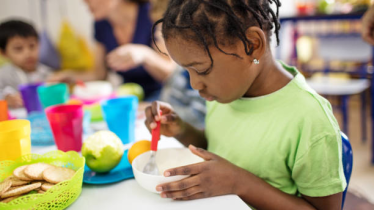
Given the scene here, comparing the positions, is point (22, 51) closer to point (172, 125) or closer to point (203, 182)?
point (172, 125)

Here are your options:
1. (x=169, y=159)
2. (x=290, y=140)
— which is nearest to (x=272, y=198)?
(x=290, y=140)

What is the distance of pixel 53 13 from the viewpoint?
3414 mm

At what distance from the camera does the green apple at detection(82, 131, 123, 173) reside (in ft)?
2.28

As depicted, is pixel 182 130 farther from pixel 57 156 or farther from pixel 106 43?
pixel 106 43

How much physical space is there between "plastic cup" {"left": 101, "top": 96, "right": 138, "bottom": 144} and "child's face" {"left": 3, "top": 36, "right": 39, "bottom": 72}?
1.40 m

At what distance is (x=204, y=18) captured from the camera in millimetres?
638

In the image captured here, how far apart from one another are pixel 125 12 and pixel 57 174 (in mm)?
1573

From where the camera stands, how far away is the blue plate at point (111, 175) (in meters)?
0.67

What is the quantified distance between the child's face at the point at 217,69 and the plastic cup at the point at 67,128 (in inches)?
13.3

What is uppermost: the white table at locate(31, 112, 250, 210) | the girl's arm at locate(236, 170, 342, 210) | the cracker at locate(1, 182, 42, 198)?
the cracker at locate(1, 182, 42, 198)

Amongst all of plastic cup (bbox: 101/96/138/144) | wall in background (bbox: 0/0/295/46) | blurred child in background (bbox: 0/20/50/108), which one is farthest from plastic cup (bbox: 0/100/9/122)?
wall in background (bbox: 0/0/295/46)

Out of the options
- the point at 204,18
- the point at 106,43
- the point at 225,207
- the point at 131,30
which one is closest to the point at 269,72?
the point at 204,18

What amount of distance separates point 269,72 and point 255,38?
0.14m

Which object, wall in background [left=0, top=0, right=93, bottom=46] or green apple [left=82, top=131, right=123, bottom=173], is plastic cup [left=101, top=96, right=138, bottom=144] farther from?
wall in background [left=0, top=0, right=93, bottom=46]
